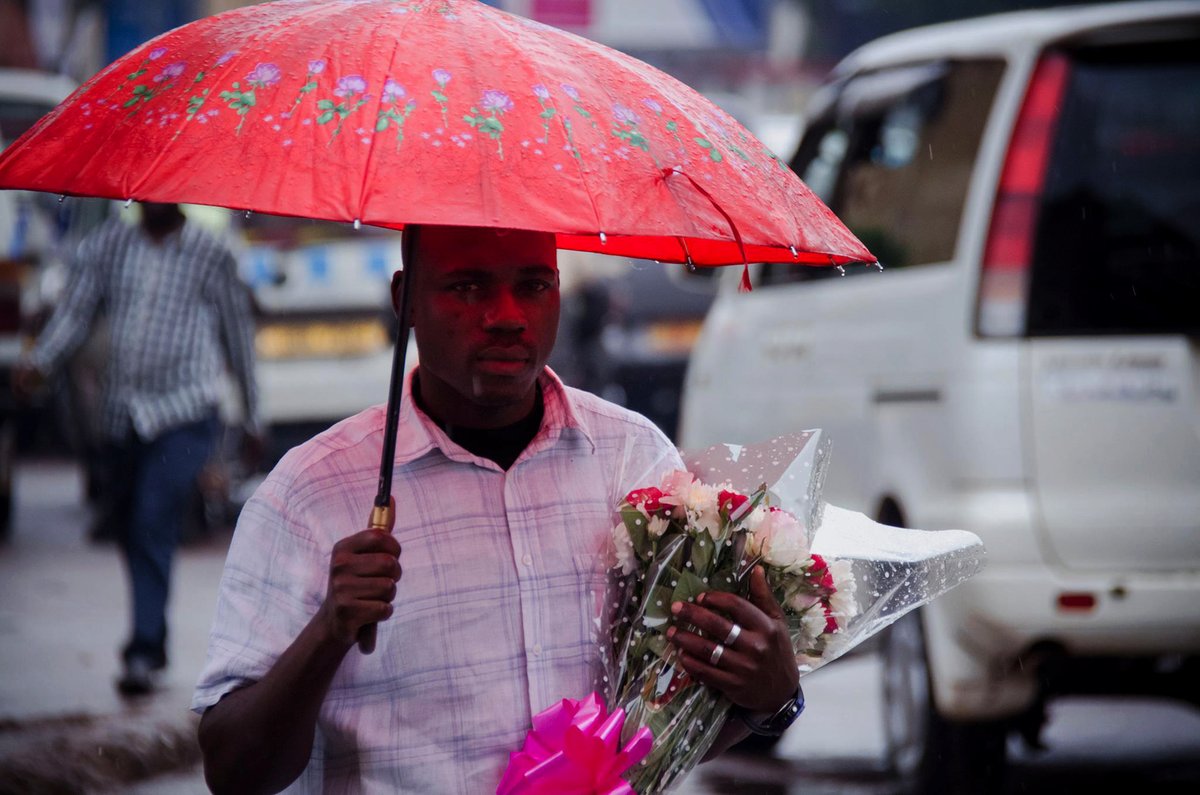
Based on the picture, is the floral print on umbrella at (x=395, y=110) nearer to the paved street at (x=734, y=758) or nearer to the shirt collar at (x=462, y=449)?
the shirt collar at (x=462, y=449)

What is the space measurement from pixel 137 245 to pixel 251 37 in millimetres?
4946

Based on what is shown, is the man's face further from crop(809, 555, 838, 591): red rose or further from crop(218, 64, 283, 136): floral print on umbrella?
crop(809, 555, 838, 591): red rose

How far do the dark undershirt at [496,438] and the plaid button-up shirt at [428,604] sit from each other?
0.04 metres

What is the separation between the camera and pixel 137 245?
7270mm

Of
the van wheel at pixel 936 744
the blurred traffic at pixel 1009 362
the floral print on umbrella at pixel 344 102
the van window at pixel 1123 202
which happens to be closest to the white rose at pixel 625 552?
the floral print on umbrella at pixel 344 102

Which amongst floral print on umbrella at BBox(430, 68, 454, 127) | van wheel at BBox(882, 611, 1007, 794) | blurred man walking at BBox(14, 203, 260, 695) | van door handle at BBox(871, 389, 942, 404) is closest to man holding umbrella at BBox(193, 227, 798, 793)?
floral print on umbrella at BBox(430, 68, 454, 127)

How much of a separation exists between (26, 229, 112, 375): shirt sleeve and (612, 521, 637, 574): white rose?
205 inches

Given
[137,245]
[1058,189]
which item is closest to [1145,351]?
[1058,189]

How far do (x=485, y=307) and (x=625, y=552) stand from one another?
39 centimetres

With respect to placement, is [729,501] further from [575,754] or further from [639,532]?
[575,754]

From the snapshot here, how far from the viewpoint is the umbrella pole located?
7.61ft

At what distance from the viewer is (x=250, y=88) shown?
2389mm

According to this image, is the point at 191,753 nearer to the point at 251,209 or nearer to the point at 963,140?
the point at 963,140

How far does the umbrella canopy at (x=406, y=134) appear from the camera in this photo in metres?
2.25
